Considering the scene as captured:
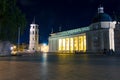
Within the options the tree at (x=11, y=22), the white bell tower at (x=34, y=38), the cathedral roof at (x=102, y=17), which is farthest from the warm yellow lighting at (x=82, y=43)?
the tree at (x=11, y=22)

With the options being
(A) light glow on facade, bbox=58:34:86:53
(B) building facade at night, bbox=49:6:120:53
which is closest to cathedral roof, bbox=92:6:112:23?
(B) building facade at night, bbox=49:6:120:53

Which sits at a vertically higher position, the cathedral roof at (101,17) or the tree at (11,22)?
the cathedral roof at (101,17)

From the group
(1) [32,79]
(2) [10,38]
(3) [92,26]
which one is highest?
(3) [92,26]

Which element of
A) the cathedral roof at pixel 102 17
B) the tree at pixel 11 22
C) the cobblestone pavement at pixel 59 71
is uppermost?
the cathedral roof at pixel 102 17

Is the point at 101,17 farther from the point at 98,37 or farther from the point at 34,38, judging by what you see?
the point at 34,38

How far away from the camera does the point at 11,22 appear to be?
155ft

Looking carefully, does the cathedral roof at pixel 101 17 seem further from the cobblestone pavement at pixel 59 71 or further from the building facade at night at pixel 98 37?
the cobblestone pavement at pixel 59 71

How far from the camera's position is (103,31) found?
5256 inches

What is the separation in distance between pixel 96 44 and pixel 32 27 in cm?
6790

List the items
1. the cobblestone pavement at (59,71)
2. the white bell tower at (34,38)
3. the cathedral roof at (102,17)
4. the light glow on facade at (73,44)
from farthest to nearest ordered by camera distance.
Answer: the white bell tower at (34,38), the light glow on facade at (73,44), the cathedral roof at (102,17), the cobblestone pavement at (59,71)

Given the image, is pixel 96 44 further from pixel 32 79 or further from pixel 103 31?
pixel 32 79

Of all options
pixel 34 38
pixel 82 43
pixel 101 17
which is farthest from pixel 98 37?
pixel 34 38

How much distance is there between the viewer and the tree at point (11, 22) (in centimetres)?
4442

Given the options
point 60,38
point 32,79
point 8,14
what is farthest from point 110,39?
point 32,79
